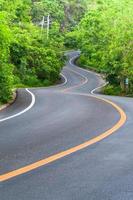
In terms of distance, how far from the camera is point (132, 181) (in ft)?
22.9

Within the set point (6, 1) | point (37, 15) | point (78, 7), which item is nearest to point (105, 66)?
point (6, 1)

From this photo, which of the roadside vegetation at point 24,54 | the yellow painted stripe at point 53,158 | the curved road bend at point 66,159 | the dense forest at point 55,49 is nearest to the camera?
the curved road bend at point 66,159

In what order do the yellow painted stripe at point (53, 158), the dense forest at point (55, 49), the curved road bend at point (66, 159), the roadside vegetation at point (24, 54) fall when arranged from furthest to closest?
1. the dense forest at point (55, 49)
2. the roadside vegetation at point (24, 54)
3. the yellow painted stripe at point (53, 158)
4. the curved road bend at point (66, 159)

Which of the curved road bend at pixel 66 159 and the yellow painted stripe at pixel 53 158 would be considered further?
the yellow painted stripe at pixel 53 158

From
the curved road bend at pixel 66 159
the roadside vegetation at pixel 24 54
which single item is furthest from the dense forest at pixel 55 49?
the curved road bend at pixel 66 159

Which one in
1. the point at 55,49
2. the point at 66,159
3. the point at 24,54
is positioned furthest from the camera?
the point at 55,49

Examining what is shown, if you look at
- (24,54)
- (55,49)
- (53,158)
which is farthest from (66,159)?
(55,49)

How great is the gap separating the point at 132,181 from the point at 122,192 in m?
0.64

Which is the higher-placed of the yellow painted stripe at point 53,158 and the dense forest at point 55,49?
the yellow painted stripe at point 53,158

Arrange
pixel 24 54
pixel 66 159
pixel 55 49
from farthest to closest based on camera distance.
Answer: pixel 55 49 → pixel 24 54 → pixel 66 159

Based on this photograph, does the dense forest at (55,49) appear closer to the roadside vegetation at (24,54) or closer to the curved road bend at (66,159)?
the roadside vegetation at (24,54)

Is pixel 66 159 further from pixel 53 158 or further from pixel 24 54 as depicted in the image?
pixel 24 54

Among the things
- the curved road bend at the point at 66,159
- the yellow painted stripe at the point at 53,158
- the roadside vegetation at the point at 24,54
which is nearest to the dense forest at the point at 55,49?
the roadside vegetation at the point at 24,54

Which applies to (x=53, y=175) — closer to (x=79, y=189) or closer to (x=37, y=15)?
(x=79, y=189)
